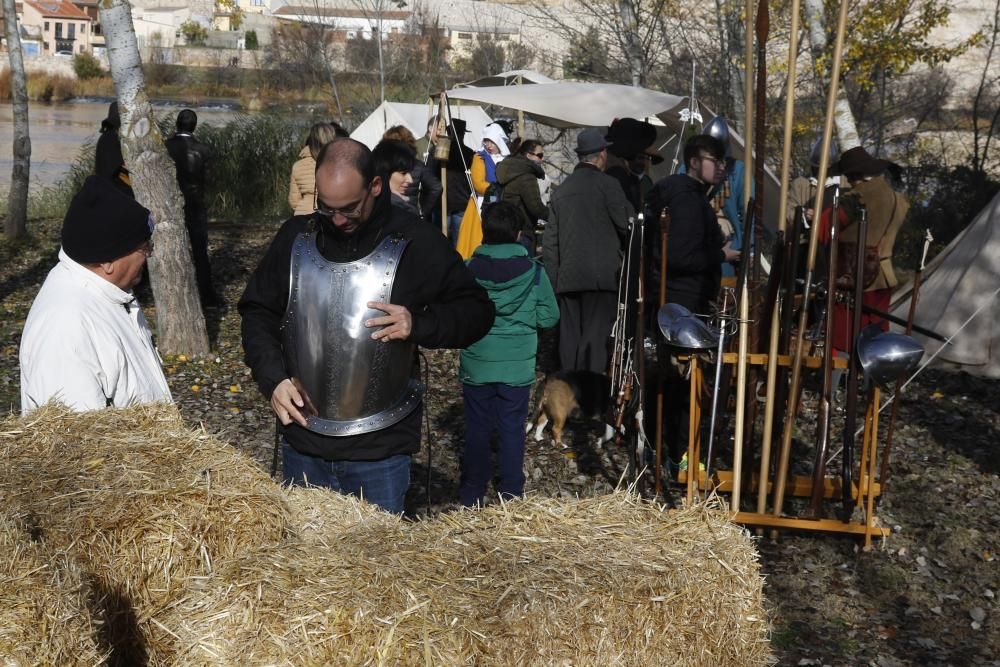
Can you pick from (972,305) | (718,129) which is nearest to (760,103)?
(972,305)

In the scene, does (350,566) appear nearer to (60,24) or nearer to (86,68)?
(86,68)

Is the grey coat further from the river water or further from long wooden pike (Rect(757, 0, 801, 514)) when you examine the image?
the river water

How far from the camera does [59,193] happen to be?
16.7 meters

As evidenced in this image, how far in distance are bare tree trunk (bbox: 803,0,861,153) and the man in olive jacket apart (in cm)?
495

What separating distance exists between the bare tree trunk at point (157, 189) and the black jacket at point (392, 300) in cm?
484

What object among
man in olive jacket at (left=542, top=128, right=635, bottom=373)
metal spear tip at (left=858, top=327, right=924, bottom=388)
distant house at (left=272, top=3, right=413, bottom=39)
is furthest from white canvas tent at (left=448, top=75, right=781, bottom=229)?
distant house at (left=272, top=3, right=413, bottom=39)

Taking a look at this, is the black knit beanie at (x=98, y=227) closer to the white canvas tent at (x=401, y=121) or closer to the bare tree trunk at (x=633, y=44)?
the bare tree trunk at (x=633, y=44)

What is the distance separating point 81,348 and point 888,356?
11.1 feet

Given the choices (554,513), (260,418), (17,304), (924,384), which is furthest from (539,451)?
(17,304)

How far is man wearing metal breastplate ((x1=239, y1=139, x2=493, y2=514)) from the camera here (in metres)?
3.41

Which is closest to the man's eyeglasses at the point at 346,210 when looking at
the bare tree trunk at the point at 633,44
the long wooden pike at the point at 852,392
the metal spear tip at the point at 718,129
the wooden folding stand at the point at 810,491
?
the wooden folding stand at the point at 810,491

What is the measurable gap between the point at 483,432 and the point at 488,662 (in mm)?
3087

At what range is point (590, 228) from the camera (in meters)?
7.19

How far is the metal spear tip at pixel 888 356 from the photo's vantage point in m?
4.79
